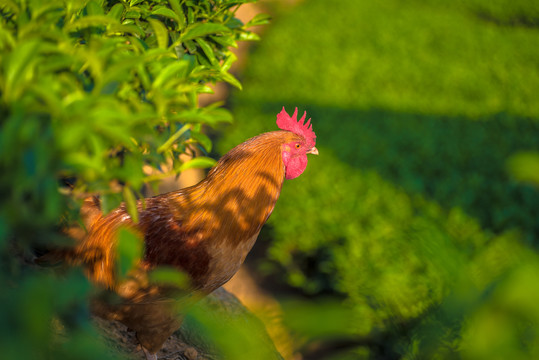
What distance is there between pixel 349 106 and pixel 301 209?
2684mm

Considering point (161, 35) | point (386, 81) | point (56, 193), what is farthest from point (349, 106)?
point (56, 193)

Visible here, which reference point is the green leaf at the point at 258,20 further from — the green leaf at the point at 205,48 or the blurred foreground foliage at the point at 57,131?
the blurred foreground foliage at the point at 57,131

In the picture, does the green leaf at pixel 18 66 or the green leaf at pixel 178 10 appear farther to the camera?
the green leaf at pixel 178 10

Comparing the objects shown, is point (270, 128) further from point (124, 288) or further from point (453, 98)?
point (124, 288)

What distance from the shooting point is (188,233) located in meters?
2.09

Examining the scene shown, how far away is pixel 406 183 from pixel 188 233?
12.0ft

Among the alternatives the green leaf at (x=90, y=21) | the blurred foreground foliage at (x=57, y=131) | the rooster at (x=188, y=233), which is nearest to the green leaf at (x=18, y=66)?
the blurred foreground foliage at (x=57, y=131)

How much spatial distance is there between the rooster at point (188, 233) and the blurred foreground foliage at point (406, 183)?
2.02 feet

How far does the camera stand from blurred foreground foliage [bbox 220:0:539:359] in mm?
746

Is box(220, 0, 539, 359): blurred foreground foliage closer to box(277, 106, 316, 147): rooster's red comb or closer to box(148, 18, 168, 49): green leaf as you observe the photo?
box(277, 106, 316, 147): rooster's red comb

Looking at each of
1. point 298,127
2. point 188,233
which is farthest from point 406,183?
point 188,233

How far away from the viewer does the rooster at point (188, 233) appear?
2.05 m

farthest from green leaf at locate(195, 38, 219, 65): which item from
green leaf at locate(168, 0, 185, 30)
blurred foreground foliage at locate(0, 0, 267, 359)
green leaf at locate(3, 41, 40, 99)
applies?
green leaf at locate(3, 41, 40, 99)

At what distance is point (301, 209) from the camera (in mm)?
4766
